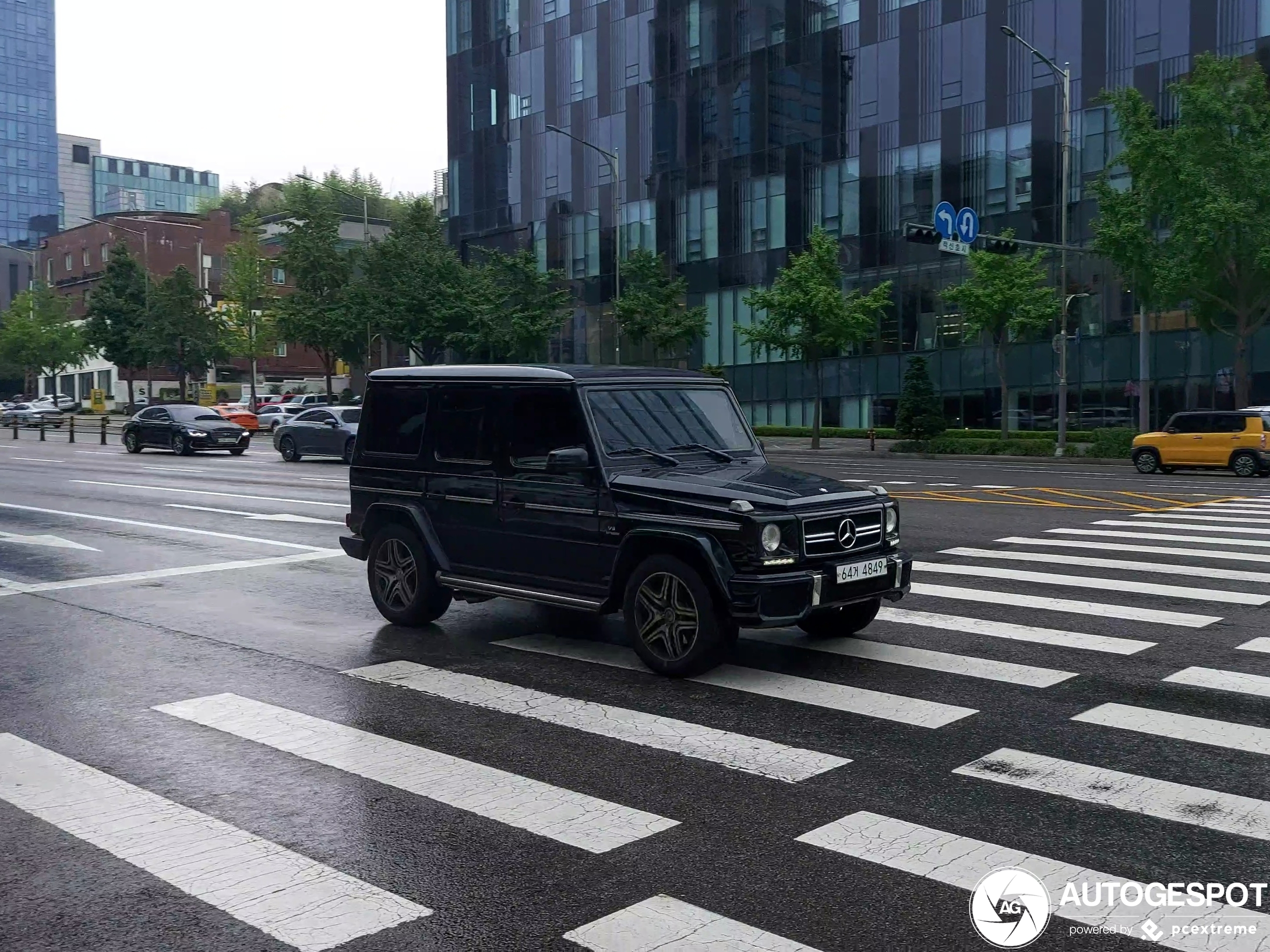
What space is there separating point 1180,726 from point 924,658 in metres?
2.01

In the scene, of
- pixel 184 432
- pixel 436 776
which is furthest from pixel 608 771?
pixel 184 432

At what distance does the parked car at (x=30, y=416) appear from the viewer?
6631cm

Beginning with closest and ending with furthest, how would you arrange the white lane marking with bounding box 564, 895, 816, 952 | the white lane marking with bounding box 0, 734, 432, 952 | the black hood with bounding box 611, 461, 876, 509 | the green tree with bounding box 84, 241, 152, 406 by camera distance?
the white lane marking with bounding box 564, 895, 816, 952, the white lane marking with bounding box 0, 734, 432, 952, the black hood with bounding box 611, 461, 876, 509, the green tree with bounding box 84, 241, 152, 406

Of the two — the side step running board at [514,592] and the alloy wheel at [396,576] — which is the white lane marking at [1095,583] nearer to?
the side step running board at [514,592]

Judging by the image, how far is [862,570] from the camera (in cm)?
831

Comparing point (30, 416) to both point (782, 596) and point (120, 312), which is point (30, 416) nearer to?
point (120, 312)

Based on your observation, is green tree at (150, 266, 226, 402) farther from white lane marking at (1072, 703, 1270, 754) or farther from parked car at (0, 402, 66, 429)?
white lane marking at (1072, 703, 1270, 754)

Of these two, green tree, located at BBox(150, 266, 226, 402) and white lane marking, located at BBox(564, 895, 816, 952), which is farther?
green tree, located at BBox(150, 266, 226, 402)

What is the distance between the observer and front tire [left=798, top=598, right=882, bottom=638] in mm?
9188

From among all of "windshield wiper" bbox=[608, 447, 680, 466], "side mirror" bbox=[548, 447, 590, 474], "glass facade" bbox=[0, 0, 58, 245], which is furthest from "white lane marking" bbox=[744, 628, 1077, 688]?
"glass facade" bbox=[0, 0, 58, 245]

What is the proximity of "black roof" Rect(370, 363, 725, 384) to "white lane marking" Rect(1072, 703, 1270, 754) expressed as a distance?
3.82 metres

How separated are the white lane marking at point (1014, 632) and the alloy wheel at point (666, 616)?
252 centimetres

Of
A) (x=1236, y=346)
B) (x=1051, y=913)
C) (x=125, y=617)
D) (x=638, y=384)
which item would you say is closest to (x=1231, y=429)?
(x=1236, y=346)

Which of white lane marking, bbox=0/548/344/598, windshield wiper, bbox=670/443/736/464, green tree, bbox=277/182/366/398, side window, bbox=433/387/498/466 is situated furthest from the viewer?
green tree, bbox=277/182/366/398
